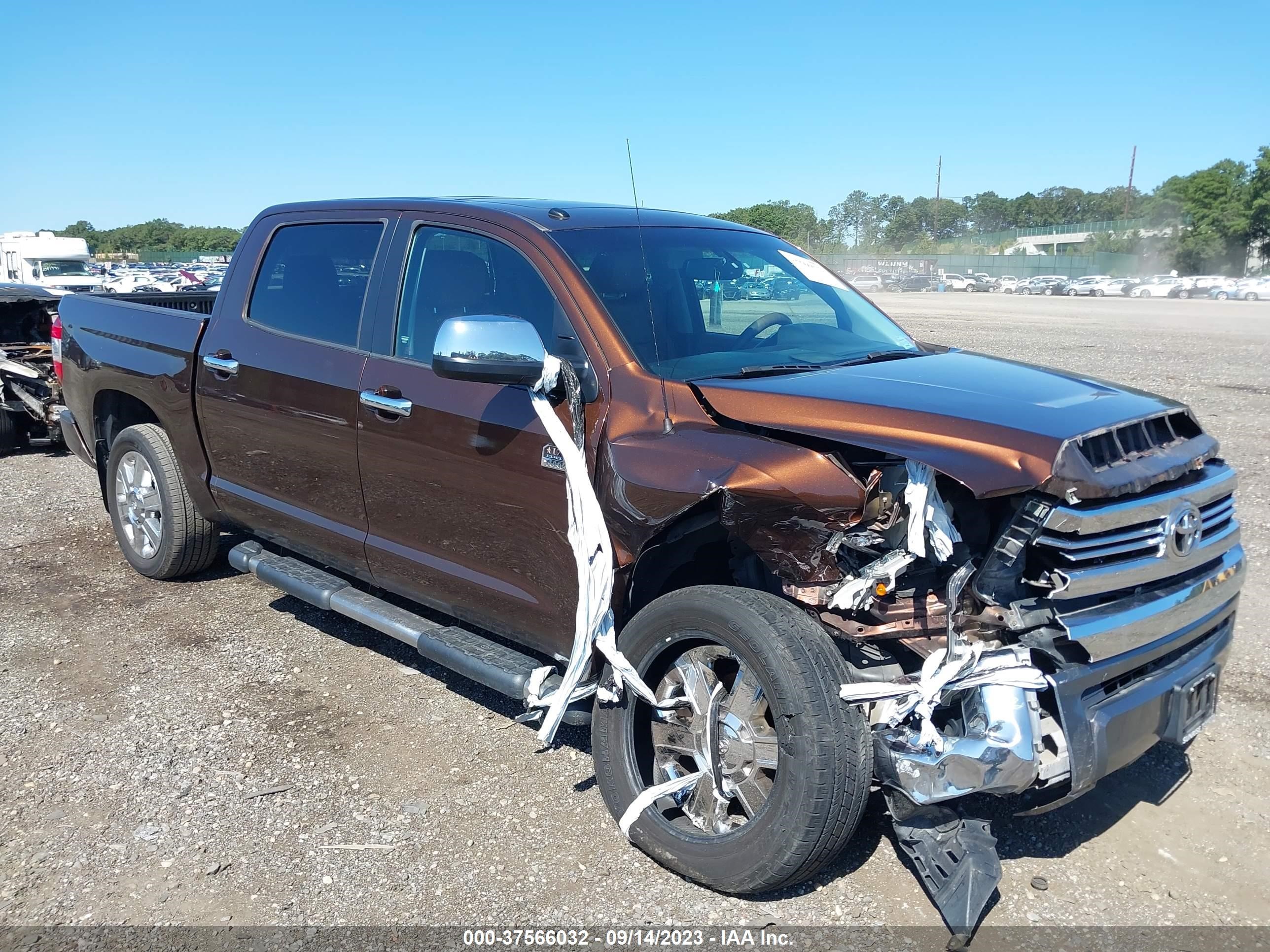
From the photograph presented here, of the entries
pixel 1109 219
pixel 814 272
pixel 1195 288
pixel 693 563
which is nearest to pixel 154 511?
pixel 693 563

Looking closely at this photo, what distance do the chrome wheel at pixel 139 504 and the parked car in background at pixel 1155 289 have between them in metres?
61.2

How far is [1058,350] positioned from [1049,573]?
18.7 meters

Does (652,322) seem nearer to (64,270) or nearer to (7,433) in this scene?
(7,433)

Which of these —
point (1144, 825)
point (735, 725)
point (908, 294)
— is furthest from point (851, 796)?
point (908, 294)

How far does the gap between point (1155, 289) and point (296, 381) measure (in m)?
62.8

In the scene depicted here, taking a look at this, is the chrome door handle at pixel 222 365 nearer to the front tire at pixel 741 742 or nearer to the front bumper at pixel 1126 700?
the front tire at pixel 741 742

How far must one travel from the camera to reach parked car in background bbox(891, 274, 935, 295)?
70.6 m

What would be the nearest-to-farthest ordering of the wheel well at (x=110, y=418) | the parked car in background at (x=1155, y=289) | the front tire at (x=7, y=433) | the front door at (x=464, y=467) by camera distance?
the front door at (x=464, y=467) → the wheel well at (x=110, y=418) → the front tire at (x=7, y=433) → the parked car in background at (x=1155, y=289)

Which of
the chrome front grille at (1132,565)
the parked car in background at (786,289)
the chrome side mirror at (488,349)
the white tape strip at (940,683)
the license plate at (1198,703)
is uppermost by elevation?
the parked car in background at (786,289)

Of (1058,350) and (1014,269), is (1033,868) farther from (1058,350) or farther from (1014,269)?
(1014,269)

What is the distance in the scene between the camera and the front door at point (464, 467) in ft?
11.8

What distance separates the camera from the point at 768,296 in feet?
14.0

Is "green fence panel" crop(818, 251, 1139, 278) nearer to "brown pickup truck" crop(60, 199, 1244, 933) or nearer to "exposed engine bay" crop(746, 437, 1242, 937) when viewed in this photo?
"brown pickup truck" crop(60, 199, 1244, 933)

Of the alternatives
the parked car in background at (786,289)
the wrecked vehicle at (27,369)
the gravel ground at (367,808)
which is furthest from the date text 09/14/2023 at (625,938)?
the wrecked vehicle at (27,369)
